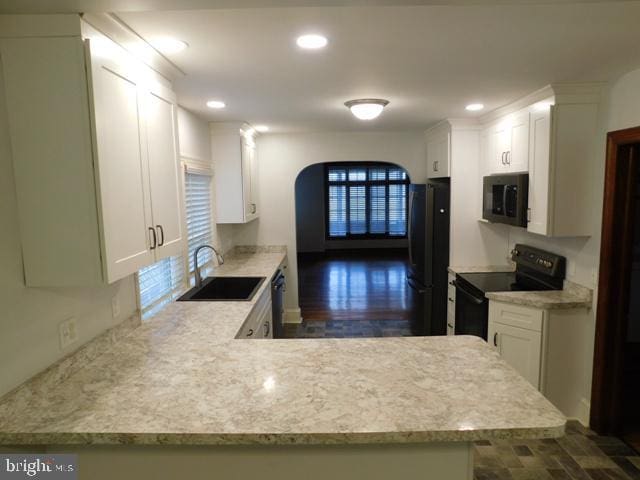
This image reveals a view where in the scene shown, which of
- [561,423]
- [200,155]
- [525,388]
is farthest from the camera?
[200,155]

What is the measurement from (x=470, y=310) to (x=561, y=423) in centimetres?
232

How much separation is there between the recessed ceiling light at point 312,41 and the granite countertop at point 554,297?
87.9 inches

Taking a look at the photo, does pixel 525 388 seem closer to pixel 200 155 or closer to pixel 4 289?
pixel 4 289

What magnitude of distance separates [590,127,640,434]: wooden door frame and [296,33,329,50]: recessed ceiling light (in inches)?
78.8

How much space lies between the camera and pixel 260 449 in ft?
4.57

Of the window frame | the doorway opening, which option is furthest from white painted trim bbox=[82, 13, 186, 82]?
the window frame

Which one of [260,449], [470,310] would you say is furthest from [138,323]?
[470,310]

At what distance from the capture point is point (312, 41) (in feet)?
6.13

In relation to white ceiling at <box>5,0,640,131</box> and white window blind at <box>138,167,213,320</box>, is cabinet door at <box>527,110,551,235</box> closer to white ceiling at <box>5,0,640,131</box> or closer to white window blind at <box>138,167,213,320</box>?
white ceiling at <box>5,0,640,131</box>

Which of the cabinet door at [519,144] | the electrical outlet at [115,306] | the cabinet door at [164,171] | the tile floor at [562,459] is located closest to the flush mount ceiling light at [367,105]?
the cabinet door at [519,144]

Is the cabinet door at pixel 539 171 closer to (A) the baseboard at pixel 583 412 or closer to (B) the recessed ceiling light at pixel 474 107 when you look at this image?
(B) the recessed ceiling light at pixel 474 107

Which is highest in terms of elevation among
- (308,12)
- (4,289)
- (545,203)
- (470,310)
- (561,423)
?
(308,12)

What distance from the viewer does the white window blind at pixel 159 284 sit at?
264cm

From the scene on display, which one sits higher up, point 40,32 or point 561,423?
point 40,32
